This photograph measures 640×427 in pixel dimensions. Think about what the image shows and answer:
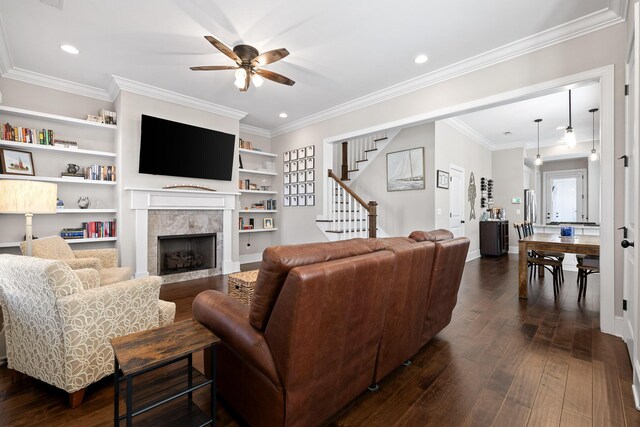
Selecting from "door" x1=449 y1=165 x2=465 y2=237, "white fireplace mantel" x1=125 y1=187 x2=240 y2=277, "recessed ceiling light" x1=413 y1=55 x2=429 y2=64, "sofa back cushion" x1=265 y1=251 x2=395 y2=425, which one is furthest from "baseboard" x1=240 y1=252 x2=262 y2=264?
"sofa back cushion" x1=265 y1=251 x2=395 y2=425

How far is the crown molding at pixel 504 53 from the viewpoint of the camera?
105 inches

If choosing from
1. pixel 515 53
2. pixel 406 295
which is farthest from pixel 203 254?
pixel 515 53

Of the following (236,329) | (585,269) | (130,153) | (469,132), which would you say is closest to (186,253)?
(130,153)

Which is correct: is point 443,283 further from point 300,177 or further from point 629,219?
point 300,177

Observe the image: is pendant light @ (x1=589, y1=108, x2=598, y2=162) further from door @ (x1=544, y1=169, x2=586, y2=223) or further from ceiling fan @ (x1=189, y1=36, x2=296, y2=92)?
ceiling fan @ (x1=189, y1=36, x2=296, y2=92)

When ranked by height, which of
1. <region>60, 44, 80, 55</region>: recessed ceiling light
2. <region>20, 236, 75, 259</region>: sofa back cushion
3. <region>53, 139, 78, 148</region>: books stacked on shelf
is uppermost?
<region>60, 44, 80, 55</region>: recessed ceiling light

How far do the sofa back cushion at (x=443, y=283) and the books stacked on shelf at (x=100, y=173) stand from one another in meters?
4.68

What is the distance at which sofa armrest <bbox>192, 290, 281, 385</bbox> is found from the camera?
1.25m

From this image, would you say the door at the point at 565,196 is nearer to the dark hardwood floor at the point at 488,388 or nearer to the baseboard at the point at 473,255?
the baseboard at the point at 473,255

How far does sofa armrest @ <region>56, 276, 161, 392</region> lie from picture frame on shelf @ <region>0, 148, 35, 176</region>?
3414mm

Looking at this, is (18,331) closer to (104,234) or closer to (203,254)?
(104,234)

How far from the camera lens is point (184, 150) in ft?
15.4

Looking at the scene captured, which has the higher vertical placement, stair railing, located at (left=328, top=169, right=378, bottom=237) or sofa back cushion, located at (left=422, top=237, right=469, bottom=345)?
stair railing, located at (left=328, top=169, right=378, bottom=237)

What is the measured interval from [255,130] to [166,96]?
2.16 meters
